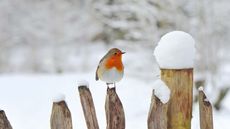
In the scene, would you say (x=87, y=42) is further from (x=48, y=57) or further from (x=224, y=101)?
(x=224, y=101)

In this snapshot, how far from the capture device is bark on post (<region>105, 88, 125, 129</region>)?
1.63m

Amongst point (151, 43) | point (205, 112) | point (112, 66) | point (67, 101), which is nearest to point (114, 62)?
point (112, 66)

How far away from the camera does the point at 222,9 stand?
7.48 meters

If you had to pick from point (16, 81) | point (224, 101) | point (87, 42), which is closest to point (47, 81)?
point (16, 81)

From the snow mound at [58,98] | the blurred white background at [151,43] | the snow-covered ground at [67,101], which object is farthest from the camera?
the blurred white background at [151,43]

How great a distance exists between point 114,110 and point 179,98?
0.28 m

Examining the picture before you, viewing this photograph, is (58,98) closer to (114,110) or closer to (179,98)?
(114,110)

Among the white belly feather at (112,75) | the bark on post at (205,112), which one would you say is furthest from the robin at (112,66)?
the bark on post at (205,112)

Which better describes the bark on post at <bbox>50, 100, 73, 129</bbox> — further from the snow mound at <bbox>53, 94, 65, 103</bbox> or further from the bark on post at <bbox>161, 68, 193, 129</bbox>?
the bark on post at <bbox>161, 68, 193, 129</bbox>

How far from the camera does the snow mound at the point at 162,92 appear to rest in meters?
1.59

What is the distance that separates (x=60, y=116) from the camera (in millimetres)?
1574

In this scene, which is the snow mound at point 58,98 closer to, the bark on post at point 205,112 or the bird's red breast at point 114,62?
the bird's red breast at point 114,62

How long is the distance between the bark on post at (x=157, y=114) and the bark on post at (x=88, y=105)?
0.25 meters

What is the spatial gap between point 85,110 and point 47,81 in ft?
23.5
